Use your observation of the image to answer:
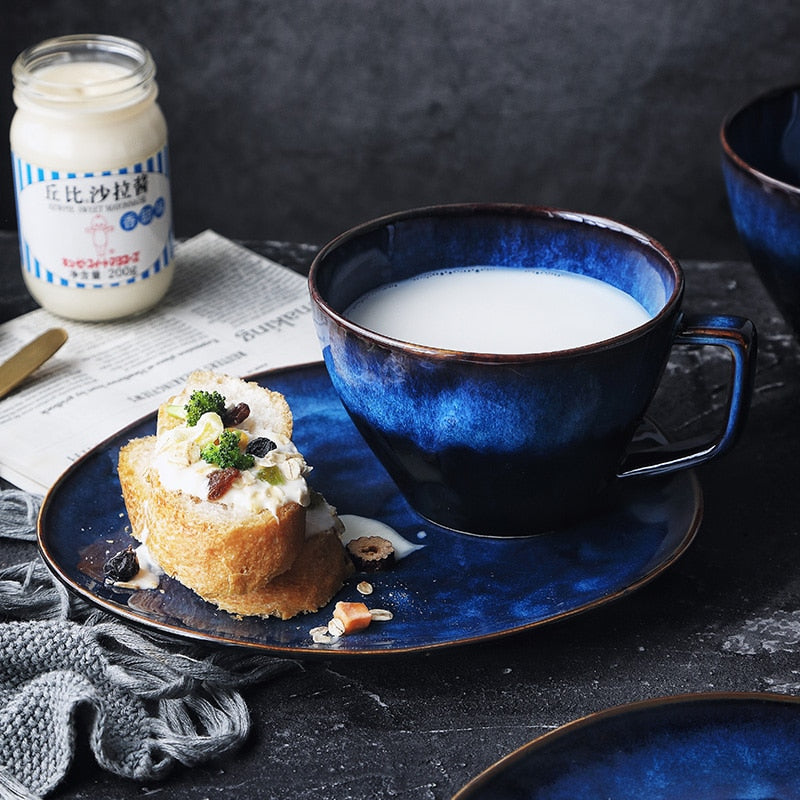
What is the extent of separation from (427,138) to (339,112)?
0.16 meters

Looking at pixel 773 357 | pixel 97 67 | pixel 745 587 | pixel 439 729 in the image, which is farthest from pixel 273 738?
pixel 97 67

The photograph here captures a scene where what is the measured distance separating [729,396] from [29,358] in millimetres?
713

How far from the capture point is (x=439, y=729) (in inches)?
29.9

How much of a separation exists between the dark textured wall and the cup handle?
3.90 ft

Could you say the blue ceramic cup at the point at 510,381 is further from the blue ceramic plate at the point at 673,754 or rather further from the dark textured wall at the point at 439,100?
the dark textured wall at the point at 439,100

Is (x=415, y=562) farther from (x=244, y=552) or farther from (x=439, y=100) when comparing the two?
(x=439, y=100)

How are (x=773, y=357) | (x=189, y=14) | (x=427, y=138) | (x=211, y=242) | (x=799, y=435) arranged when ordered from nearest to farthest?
(x=799, y=435)
(x=773, y=357)
(x=211, y=242)
(x=189, y=14)
(x=427, y=138)

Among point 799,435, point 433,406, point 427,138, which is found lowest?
point 427,138

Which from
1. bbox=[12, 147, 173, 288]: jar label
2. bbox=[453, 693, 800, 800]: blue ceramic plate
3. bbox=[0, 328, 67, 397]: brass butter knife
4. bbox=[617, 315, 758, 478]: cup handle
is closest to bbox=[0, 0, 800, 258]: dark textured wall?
bbox=[12, 147, 173, 288]: jar label

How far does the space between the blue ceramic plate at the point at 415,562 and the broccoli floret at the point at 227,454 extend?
0.29 feet

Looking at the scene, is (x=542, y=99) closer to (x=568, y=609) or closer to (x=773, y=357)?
(x=773, y=357)

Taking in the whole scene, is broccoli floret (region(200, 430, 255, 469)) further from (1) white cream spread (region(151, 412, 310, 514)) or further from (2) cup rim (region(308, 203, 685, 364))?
(2) cup rim (region(308, 203, 685, 364))

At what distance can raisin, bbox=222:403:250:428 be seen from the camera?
874 mm

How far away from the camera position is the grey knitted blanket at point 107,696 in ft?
2.37
